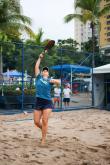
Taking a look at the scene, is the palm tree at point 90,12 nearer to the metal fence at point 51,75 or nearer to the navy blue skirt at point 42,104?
the metal fence at point 51,75

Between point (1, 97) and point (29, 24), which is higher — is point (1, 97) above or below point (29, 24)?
below

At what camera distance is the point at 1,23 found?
2417 cm

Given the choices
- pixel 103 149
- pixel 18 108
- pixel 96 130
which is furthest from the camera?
pixel 18 108

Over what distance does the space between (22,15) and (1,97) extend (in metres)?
9.49

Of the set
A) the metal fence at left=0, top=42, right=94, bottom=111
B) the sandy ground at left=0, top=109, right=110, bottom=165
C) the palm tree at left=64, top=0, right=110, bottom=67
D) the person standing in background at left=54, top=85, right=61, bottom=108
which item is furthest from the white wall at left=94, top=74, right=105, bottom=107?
the palm tree at left=64, top=0, right=110, bottom=67

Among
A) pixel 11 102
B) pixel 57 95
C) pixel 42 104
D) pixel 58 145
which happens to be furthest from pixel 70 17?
pixel 58 145

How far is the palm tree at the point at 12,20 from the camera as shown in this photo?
23666 millimetres

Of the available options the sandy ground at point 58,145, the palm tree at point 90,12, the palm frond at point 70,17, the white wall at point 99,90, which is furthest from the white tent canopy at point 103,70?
the palm frond at point 70,17

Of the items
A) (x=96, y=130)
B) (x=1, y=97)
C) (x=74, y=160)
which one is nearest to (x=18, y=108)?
(x=1, y=97)

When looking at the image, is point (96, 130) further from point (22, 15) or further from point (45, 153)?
→ point (22, 15)

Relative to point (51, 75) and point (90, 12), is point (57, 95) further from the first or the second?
point (90, 12)

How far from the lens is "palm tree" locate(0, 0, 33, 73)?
23666mm

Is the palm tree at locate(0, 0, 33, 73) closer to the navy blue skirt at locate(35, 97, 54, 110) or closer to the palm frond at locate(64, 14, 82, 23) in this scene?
the palm frond at locate(64, 14, 82, 23)

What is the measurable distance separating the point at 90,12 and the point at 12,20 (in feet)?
28.2
